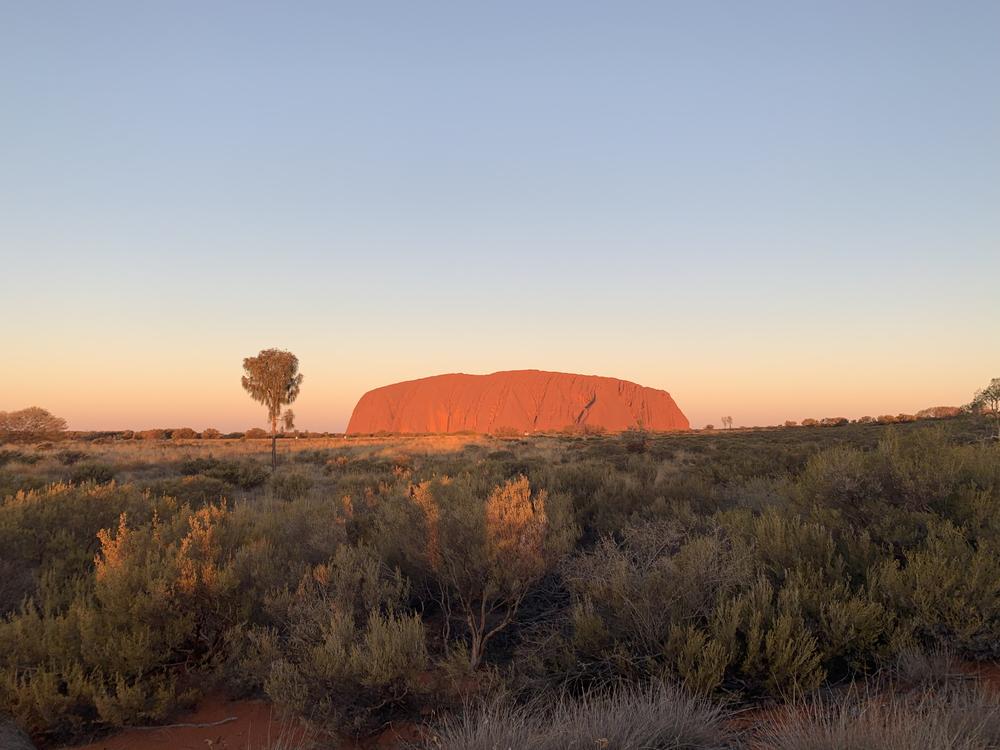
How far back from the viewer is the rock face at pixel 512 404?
11600 cm

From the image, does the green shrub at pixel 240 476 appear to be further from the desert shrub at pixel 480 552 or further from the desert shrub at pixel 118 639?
the desert shrub at pixel 480 552

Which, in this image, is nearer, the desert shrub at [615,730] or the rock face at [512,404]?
the desert shrub at [615,730]

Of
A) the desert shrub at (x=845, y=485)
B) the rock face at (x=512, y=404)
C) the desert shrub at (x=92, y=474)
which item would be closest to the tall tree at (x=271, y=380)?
the desert shrub at (x=92, y=474)

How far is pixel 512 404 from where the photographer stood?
4665 inches

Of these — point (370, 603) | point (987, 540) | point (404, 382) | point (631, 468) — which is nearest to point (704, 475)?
point (631, 468)

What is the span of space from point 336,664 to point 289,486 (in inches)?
432

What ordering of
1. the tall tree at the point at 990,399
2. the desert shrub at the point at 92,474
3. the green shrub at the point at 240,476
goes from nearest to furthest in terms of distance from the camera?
the green shrub at the point at 240,476 < the desert shrub at the point at 92,474 < the tall tree at the point at 990,399

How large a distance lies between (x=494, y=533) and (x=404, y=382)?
5466 inches

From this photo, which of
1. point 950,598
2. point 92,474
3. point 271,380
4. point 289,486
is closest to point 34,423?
point 271,380

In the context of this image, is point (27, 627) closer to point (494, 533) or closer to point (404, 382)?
point (494, 533)

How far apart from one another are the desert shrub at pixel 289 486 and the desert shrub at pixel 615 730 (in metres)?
10.4

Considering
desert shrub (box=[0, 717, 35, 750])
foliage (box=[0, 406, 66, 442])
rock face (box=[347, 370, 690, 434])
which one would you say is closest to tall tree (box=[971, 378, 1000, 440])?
desert shrub (box=[0, 717, 35, 750])

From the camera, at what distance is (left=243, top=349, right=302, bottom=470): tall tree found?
96.3ft

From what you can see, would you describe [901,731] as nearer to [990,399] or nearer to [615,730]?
[615,730]
